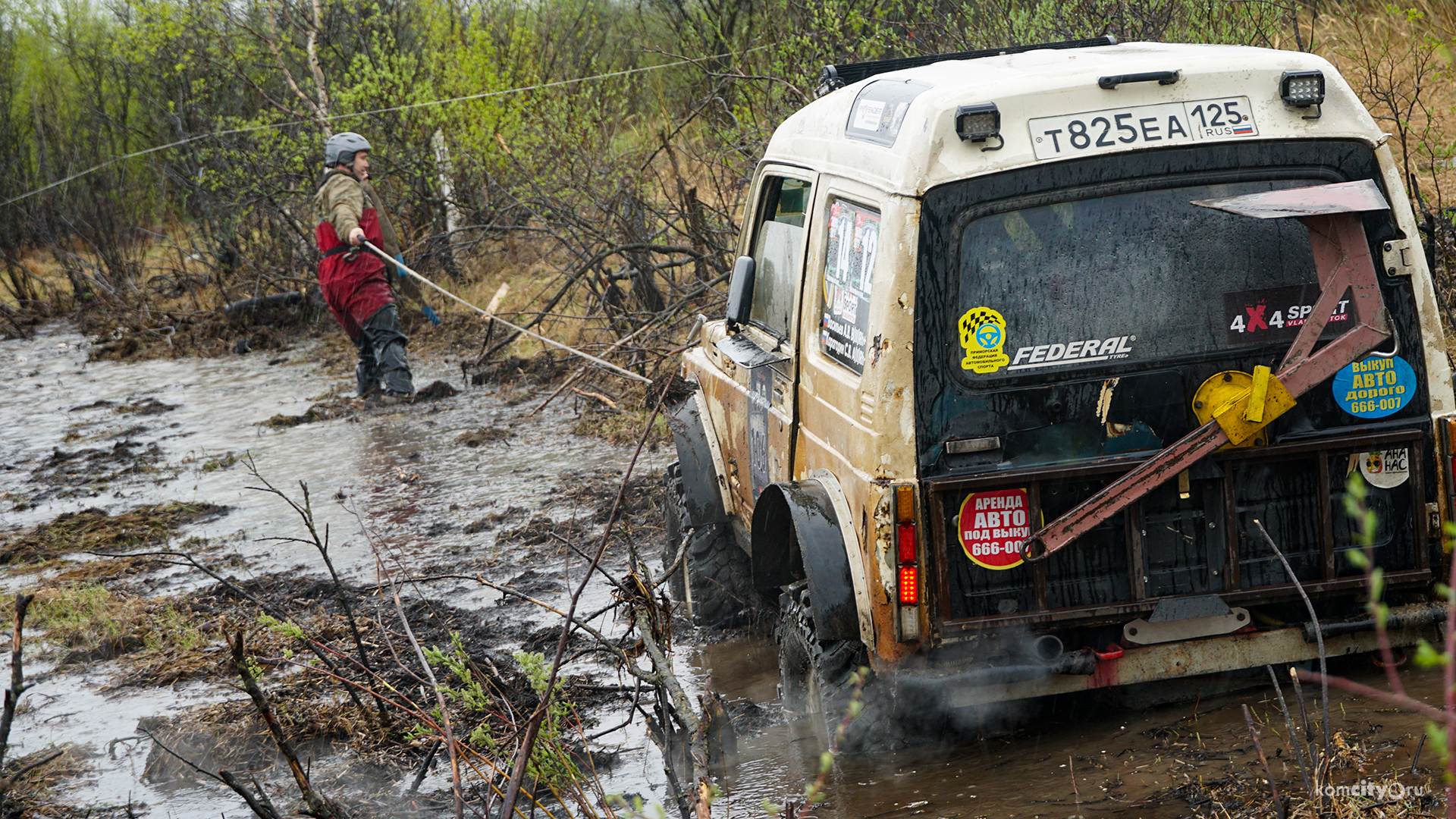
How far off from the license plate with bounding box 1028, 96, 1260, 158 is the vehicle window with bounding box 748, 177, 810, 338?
3.50ft

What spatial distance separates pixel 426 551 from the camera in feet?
22.7

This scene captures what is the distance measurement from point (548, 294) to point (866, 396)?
998cm

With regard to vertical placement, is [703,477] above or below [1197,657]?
above

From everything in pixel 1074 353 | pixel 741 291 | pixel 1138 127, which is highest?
Result: pixel 1138 127

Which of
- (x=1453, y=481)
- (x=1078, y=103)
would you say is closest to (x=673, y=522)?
(x=1078, y=103)

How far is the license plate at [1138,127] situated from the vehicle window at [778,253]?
1.07 meters

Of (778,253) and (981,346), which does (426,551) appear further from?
(981,346)

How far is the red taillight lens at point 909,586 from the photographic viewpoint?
345 centimetres

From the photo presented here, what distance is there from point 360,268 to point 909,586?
857cm

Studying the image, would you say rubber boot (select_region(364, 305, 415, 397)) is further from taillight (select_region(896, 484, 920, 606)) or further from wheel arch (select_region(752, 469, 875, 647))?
taillight (select_region(896, 484, 920, 606))

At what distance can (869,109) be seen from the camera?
3.87m

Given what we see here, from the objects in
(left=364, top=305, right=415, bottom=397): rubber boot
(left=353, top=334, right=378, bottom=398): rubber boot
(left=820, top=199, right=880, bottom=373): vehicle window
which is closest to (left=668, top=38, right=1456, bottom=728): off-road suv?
(left=820, top=199, right=880, bottom=373): vehicle window

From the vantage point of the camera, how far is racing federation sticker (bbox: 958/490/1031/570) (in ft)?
11.3

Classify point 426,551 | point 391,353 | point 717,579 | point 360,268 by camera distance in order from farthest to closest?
1. point 391,353
2. point 360,268
3. point 426,551
4. point 717,579
